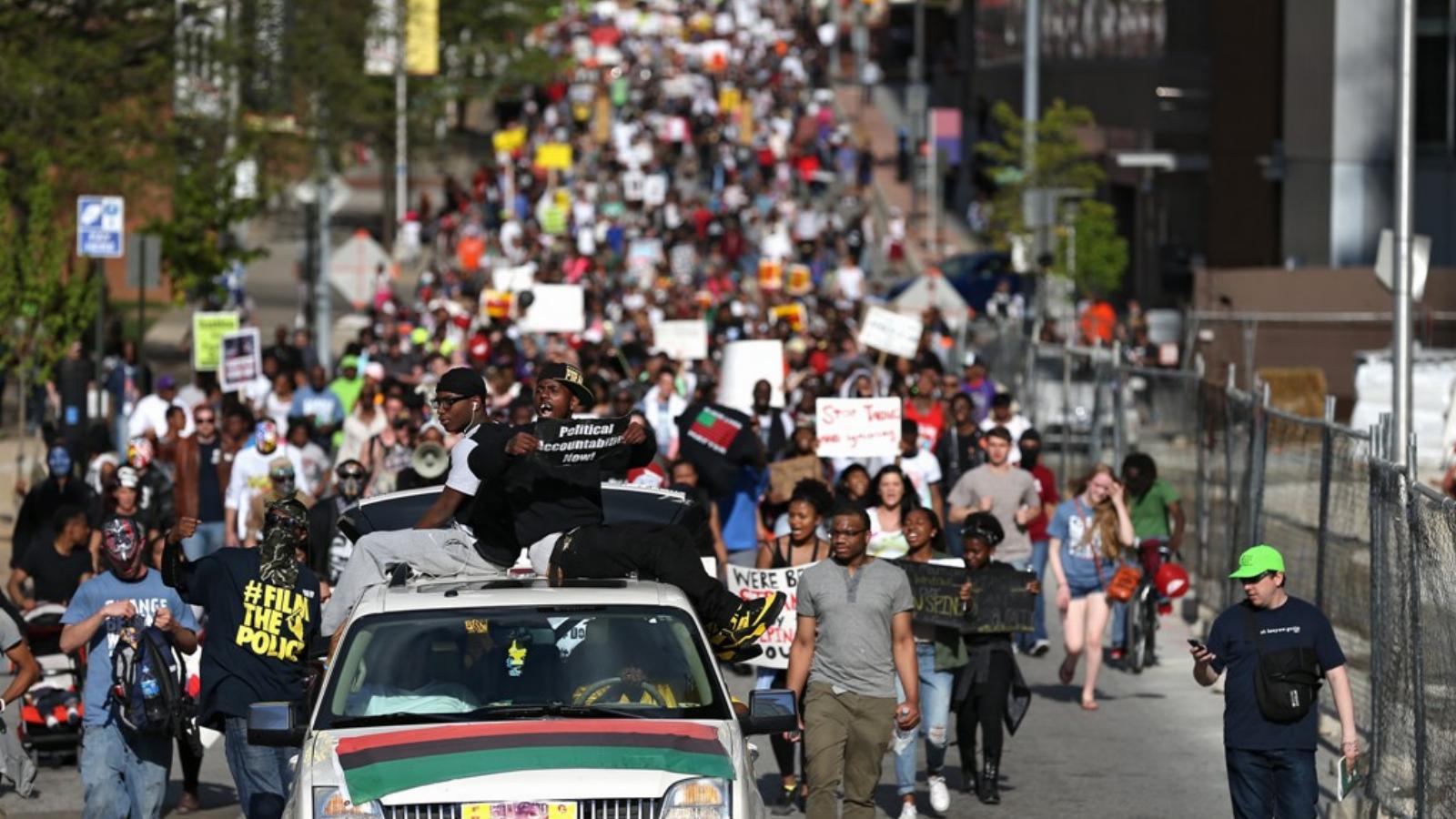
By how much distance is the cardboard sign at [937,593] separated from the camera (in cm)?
1386

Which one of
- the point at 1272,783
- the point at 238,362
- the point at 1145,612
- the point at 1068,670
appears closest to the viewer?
the point at 1272,783

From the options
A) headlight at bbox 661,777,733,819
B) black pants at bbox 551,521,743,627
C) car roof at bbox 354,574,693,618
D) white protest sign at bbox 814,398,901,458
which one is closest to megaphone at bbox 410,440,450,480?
white protest sign at bbox 814,398,901,458

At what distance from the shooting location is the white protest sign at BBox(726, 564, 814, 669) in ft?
47.1

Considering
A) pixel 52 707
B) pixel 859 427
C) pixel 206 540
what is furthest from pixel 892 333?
pixel 52 707

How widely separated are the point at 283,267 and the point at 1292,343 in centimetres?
2818

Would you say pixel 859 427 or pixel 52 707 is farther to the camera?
pixel 859 427

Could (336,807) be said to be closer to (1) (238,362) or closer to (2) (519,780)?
(2) (519,780)

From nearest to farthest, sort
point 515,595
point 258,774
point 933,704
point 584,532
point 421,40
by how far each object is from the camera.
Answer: point 515,595 → point 584,532 → point 258,774 → point 933,704 → point 421,40

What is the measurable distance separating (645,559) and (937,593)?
3.89 m

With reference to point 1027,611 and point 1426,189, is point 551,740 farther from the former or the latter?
point 1426,189

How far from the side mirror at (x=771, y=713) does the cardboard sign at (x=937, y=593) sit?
4.33 metres

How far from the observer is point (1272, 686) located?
11023mm

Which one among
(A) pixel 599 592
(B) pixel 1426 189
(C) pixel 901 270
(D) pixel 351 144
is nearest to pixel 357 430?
(A) pixel 599 592

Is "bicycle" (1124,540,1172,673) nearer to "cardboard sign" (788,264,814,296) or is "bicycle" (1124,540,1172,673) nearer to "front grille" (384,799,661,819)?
"front grille" (384,799,661,819)
